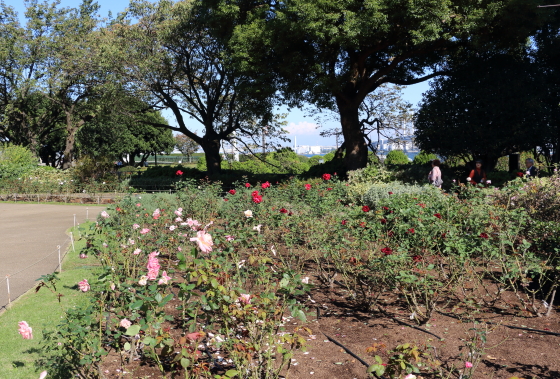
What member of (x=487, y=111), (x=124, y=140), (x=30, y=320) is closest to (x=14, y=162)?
(x=487, y=111)

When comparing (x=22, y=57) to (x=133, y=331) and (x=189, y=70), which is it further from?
(x=133, y=331)

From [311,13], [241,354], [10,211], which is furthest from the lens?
[10,211]

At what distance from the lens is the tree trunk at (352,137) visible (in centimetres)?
1662

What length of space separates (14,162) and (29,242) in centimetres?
1409

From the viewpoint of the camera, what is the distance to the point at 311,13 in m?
13.0

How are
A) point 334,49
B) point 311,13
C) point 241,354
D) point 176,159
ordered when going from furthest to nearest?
point 176,159, point 334,49, point 311,13, point 241,354

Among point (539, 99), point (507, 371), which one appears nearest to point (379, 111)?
point (539, 99)

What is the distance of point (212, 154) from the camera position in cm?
2066

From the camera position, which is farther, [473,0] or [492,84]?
[492,84]

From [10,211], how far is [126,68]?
22.0 ft

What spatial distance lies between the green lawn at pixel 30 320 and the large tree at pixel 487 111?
12.0 meters

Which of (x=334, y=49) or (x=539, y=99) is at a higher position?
(x=334, y=49)

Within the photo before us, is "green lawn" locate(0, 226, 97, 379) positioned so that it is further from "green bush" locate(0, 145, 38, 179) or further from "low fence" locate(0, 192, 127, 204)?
"green bush" locate(0, 145, 38, 179)

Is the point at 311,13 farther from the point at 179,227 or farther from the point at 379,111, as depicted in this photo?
the point at 179,227
